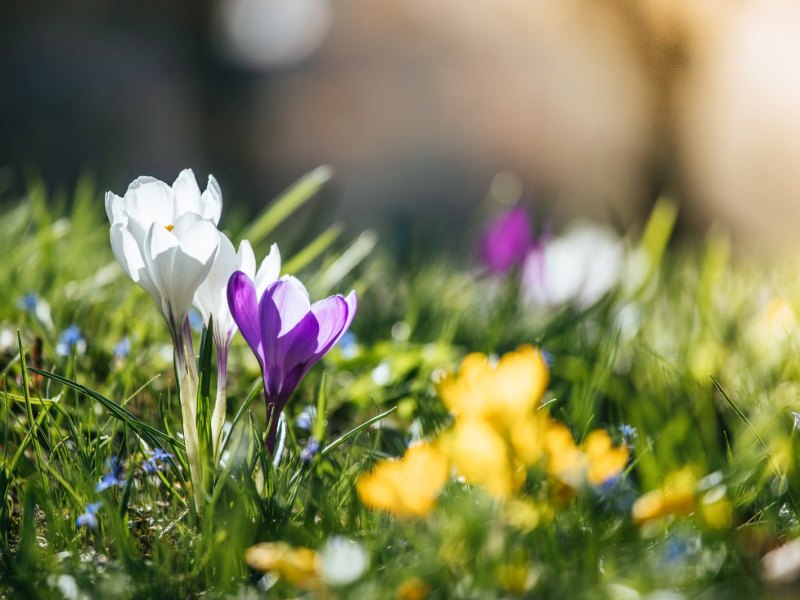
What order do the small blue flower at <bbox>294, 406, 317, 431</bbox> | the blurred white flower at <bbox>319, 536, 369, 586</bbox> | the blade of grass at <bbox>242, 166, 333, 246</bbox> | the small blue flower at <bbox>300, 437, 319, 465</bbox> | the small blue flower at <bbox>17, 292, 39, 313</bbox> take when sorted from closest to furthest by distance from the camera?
the blurred white flower at <bbox>319, 536, 369, 586</bbox> < the small blue flower at <bbox>300, 437, 319, 465</bbox> < the small blue flower at <bbox>294, 406, 317, 431</bbox> < the small blue flower at <bbox>17, 292, 39, 313</bbox> < the blade of grass at <bbox>242, 166, 333, 246</bbox>

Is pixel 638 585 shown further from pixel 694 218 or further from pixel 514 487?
pixel 694 218

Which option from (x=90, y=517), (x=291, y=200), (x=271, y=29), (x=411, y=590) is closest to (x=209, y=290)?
(x=90, y=517)

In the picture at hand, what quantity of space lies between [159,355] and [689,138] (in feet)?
13.6

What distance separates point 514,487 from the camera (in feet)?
2.17

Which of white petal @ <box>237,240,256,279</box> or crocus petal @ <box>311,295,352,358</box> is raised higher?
white petal @ <box>237,240,256,279</box>

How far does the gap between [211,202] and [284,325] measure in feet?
0.44

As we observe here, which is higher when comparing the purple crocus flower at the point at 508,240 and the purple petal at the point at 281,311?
the purple petal at the point at 281,311

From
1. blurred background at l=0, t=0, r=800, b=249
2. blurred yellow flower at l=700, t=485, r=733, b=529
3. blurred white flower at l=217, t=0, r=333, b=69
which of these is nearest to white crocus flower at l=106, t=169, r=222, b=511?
blurred yellow flower at l=700, t=485, r=733, b=529

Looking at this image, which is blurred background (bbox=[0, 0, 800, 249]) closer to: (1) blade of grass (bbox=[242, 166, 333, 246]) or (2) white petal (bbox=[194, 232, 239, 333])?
(1) blade of grass (bbox=[242, 166, 333, 246])

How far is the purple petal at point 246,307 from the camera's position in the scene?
2.37 ft

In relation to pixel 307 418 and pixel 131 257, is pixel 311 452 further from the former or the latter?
pixel 131 257

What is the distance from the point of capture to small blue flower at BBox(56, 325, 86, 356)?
3.56 ft

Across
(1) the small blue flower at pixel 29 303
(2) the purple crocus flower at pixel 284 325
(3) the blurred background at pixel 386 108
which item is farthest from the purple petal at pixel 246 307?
(3) the blurred background at pixel 386 108

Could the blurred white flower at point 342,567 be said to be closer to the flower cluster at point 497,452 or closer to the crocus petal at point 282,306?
the flower cluster at point 497,452
